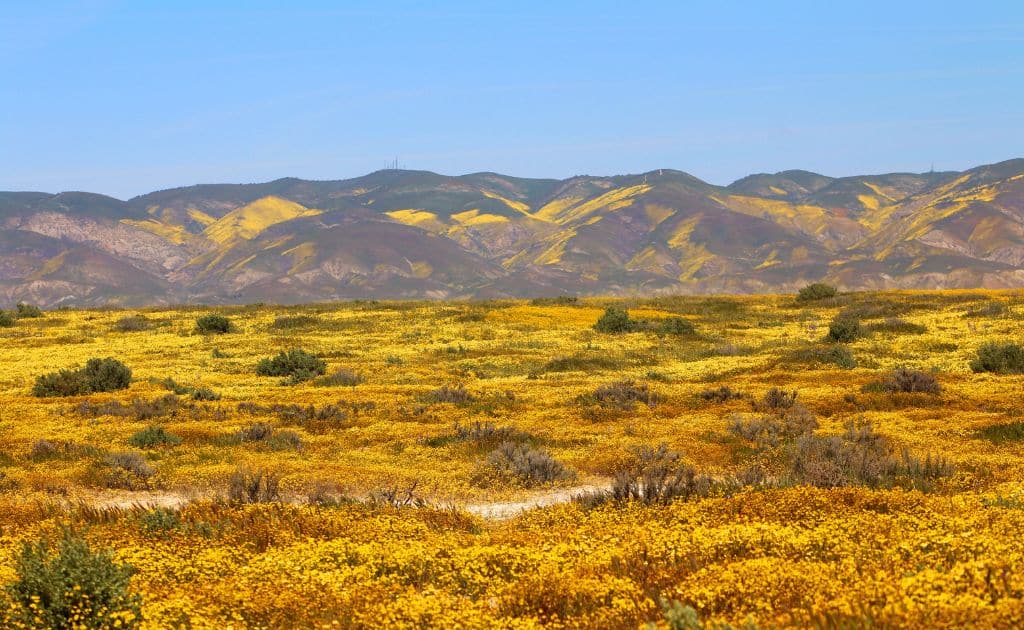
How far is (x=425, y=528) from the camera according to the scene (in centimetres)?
1096

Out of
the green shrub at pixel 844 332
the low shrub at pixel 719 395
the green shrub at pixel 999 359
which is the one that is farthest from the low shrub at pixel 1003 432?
the green shrub at pixel 844 332

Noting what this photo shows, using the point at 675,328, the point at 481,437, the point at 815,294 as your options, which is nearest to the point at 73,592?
the point at 481,437

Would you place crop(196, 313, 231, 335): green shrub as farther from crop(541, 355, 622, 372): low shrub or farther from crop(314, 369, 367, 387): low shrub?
crop(541, 355, 622, 372): low shrub

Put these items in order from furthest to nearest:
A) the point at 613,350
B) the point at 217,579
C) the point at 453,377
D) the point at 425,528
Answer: the point at 613,350 < the point at 453,377 < the point at 425,528 < the point at 217,579

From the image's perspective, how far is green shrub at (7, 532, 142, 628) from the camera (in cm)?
732

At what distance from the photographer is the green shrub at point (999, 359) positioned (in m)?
27.5

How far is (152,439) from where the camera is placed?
19.5m

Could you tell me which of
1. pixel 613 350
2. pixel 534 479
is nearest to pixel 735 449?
pixel 534 479

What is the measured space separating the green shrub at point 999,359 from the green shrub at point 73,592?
26292 millimetres

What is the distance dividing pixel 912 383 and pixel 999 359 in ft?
20.7

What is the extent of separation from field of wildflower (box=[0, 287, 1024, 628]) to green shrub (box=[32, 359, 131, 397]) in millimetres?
70

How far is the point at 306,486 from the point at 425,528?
4.59 m

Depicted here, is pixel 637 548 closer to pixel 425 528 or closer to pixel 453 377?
pixel 425 528

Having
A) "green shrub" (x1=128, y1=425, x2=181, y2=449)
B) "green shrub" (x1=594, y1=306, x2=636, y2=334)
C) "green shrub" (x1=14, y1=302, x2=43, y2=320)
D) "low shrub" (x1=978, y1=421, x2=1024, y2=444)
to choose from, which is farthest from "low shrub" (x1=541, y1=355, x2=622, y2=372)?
"green shrub" (x1=14, y1=302, x2=43, y2=320)
